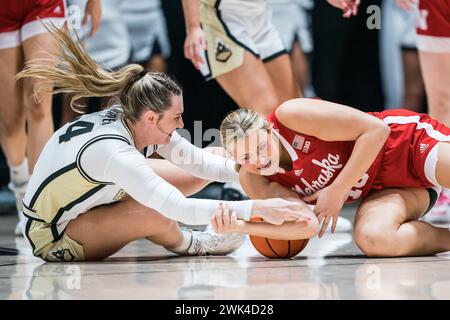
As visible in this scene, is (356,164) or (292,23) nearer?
(356,164)

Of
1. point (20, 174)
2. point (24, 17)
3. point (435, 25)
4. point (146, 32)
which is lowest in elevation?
point (20, 174)

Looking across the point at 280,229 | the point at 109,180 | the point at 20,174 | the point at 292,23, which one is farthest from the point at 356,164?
the point at 292,23

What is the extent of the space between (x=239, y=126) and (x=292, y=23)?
9.27 ft

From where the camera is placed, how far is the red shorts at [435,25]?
5383mm

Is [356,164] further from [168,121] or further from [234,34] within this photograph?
[234,34]

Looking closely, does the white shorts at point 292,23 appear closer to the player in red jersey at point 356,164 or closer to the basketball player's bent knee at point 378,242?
the player in red jersey at point 356,164

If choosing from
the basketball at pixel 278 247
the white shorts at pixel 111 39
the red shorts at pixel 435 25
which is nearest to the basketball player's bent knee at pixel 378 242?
the basketball at pixel 278 247

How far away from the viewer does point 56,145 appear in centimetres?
357

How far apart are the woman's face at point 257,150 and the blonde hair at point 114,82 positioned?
1.14ft

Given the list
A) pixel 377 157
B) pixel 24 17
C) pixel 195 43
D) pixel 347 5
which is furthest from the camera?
pixel 347 5

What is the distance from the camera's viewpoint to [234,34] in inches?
211

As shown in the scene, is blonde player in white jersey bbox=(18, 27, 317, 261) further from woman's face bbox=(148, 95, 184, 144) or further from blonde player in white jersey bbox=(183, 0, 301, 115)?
blonde player in white jersey bbox=(183, 0, 301, 115)

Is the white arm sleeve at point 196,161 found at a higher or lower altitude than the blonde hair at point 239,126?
lower

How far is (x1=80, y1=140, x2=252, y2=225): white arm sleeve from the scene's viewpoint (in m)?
3.28
